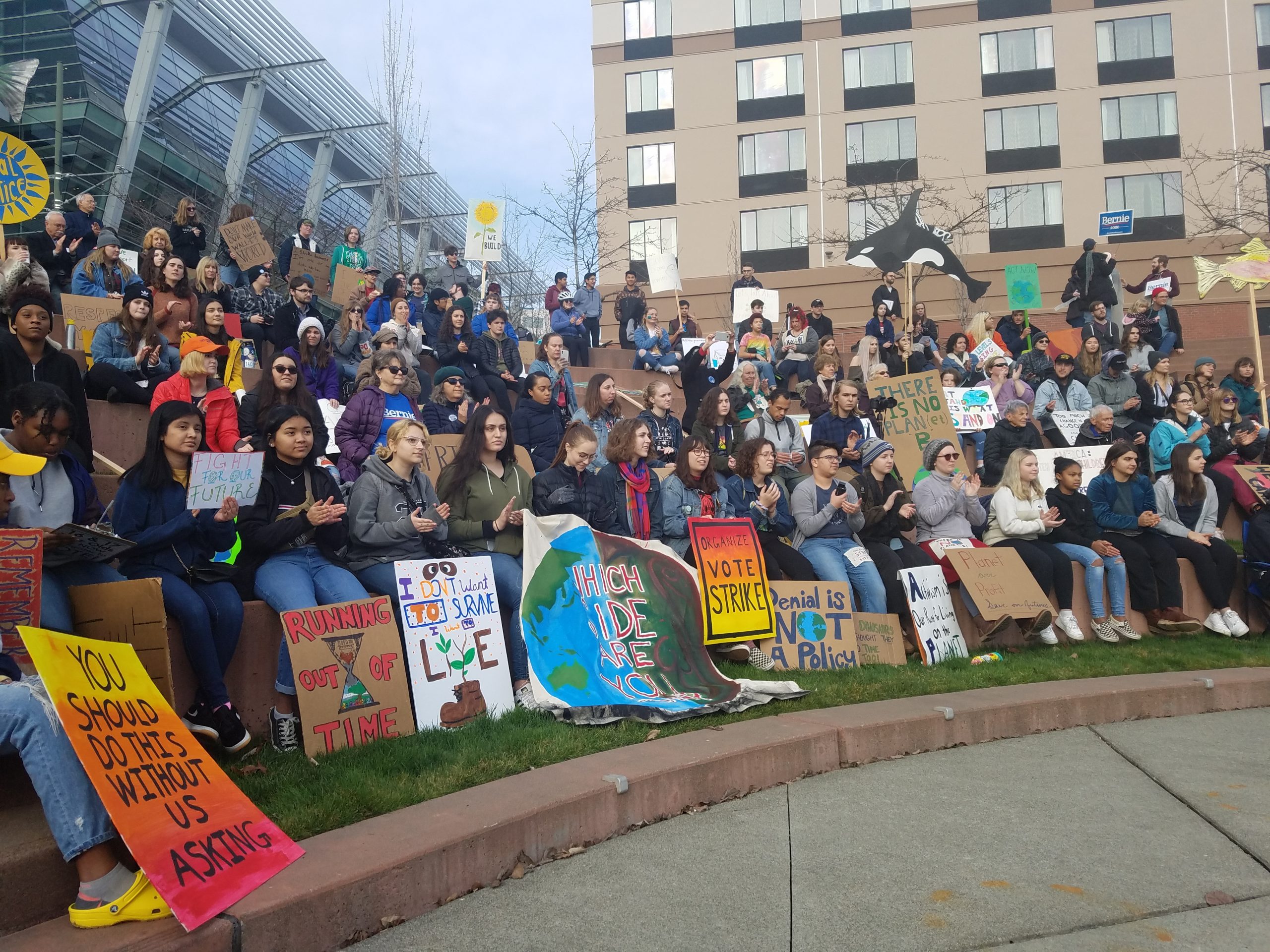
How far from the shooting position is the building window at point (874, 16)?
3728 centimetres

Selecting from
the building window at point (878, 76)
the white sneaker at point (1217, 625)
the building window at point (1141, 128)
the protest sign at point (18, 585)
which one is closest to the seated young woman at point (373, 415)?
the protest sign at point (18, 585)

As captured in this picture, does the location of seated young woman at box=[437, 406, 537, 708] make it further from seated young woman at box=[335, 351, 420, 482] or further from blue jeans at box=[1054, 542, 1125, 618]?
blue jeans at box=[1054, 542, 1125, 618]

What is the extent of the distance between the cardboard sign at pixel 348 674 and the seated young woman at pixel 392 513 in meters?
0.39

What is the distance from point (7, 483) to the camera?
455 centimetres

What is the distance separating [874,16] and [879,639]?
117 ft

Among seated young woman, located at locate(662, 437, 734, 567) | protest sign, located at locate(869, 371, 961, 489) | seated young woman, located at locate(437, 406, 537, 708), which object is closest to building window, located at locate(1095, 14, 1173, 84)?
protest sign, located at locate(869, 371, 961, 489)

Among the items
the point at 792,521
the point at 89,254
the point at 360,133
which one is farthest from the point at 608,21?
the point at 792,521

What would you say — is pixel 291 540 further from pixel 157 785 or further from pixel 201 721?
pixel 157 785

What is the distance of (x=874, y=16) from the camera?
37500mm

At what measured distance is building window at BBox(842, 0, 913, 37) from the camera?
37281mm

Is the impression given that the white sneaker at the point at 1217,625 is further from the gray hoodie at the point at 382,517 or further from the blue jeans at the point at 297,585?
the blue jeans at the point at 297,585

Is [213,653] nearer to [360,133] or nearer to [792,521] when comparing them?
[792,521]

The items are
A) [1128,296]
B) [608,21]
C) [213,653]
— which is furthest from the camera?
[608,21]

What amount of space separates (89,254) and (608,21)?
109 ft
